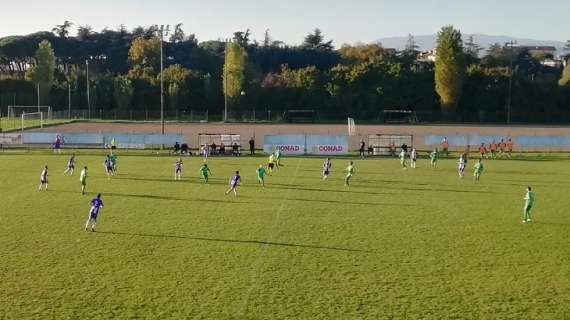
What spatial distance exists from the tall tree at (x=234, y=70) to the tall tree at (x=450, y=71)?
110 feet

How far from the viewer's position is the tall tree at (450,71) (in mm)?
94500

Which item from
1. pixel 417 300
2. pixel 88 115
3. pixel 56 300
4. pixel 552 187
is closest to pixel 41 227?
pixel 56 300

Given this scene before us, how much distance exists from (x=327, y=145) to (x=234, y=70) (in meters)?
50.9

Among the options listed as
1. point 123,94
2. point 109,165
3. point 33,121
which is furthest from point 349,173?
point 123,94

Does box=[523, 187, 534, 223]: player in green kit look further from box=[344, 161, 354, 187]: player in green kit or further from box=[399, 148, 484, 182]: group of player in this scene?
box=[399, 148, 484, 182]: group of player

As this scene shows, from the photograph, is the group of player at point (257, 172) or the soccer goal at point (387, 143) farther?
the soccer goal at point (387, 143)

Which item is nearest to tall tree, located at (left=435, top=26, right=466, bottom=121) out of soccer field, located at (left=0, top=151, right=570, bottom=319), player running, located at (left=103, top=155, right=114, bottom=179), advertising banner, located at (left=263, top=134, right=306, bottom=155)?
advertising banner, located at (left=263, top=134, right=306, bottom=155)

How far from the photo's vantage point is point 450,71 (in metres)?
94.8

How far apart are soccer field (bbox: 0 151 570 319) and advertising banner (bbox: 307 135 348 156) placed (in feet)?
60.5

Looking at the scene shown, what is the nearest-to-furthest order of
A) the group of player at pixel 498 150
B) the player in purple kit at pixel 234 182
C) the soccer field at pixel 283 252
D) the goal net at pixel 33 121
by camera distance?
the soccer field at pixel 283 252, the player in purple kit at pixel 234 182, the group of player at pixel 498 150, the goal net at pixel 33 121

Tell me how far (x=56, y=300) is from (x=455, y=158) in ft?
128

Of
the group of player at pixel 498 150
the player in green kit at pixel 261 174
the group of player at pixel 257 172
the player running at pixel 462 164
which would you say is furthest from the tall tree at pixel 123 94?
the player running at pixel 462 164

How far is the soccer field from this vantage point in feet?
41.4

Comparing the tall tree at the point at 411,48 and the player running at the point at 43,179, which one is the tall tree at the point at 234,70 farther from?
the player running at the point at 43,179
